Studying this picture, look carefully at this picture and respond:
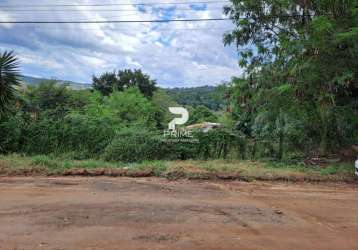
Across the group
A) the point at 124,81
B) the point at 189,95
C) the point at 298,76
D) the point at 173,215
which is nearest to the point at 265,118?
the point at 298,76

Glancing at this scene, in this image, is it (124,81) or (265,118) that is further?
(124,81)

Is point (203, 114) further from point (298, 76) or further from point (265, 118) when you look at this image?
point (298, 76)

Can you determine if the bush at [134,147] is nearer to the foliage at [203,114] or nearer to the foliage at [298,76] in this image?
the foliage at [298,76]

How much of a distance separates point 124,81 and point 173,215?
4730cm

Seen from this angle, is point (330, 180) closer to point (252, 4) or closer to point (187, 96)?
point (252, 4)

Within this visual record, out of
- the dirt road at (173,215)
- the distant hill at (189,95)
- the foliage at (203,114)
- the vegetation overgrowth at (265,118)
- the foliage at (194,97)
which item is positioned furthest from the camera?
the foliage at (194,97)

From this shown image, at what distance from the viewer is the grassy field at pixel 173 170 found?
10.5 meters

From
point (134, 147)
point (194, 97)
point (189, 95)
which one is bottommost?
point (134, 147)

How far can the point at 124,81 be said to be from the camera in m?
52.8

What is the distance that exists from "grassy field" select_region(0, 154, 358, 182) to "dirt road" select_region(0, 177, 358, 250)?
0.70 m

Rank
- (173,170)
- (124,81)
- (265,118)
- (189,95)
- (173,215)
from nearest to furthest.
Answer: (173,215), (173,170), (265,118), (124,81), (189,95)

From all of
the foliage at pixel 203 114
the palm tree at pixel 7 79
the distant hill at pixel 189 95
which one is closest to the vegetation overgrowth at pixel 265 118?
the palm tree at pixel 7 79

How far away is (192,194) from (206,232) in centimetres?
280

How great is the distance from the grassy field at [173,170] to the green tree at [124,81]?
4103cm
